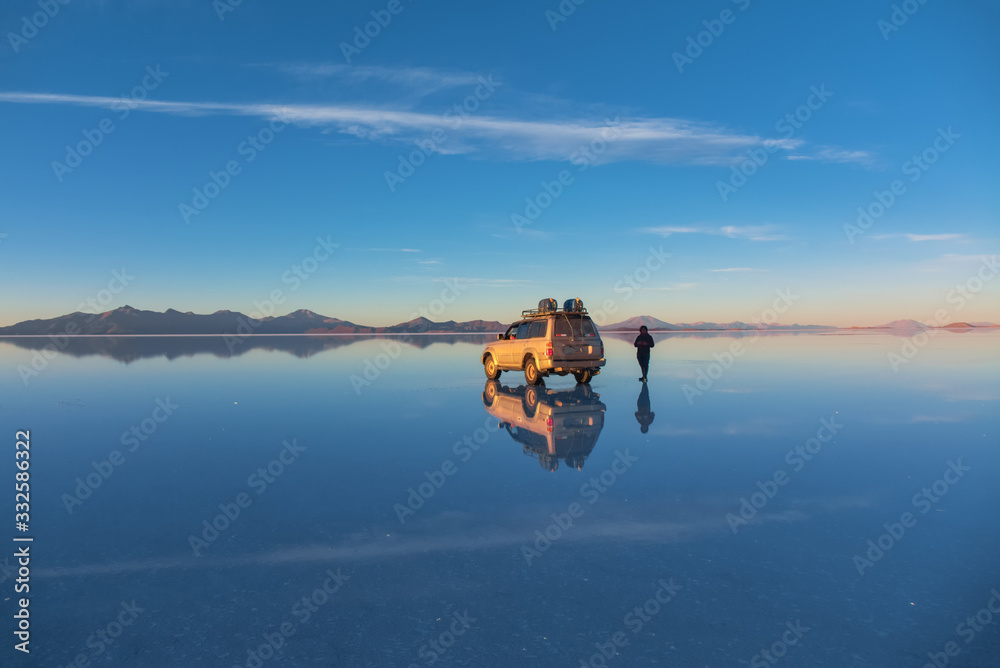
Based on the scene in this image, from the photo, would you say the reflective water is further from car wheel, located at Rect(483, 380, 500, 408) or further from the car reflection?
car wheel, located at Rect(483, 380, 500, 408)

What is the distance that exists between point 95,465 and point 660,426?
10942 millimetres

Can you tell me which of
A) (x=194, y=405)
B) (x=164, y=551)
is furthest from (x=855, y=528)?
(x=194, y=405)

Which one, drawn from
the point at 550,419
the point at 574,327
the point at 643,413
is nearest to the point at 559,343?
the point at 574,327

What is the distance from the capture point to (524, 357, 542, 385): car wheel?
19980mm

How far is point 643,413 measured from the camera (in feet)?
48.3

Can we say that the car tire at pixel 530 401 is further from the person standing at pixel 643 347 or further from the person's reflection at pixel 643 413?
the person standing at pixel 643 347

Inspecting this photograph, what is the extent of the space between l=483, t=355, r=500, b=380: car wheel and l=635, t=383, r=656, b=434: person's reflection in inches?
238

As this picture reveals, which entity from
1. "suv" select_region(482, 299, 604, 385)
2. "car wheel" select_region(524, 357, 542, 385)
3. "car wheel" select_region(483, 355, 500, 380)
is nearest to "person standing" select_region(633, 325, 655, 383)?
"suv" select_region(482, 299, 604, 385)

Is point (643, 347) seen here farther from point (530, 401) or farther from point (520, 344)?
point (530, 401)

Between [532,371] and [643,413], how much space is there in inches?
240

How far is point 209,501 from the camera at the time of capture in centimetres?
781

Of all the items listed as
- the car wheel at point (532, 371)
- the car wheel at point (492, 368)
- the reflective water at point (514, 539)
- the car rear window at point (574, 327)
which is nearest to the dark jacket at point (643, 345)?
the car rear window at point (574, 327)

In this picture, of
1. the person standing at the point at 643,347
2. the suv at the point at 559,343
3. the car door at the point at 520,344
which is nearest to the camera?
the suv at the point at 559,343

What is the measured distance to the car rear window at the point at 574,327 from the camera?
1925cm
